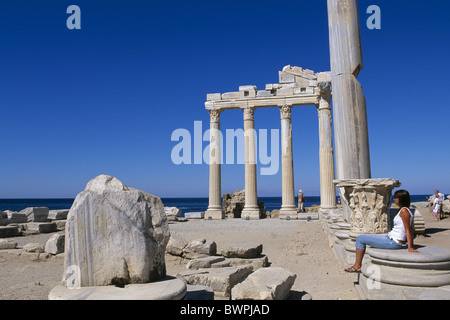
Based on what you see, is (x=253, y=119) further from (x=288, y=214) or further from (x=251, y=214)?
(x=288, y=214)

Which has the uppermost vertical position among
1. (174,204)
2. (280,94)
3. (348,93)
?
(280,94)

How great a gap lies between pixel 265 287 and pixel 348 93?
6613 millimetres

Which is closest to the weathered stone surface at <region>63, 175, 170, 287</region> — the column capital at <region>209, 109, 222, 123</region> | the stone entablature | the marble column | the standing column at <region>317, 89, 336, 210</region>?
the marble column

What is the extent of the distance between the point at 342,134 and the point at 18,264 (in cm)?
996

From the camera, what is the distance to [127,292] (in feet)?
11.8

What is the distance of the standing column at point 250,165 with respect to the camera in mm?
22891

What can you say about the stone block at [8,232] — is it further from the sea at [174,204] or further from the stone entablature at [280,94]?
the sea at [174,204]

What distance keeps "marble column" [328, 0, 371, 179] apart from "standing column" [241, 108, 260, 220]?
13011mm

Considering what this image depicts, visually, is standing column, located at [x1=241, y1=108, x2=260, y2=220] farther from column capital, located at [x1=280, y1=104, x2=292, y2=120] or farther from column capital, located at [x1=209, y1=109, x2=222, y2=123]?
column capital, located at [x1=280, y1=104, x2=292, y2=120]

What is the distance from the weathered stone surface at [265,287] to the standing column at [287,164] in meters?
16.5

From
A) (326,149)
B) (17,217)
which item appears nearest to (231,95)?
(326,149)

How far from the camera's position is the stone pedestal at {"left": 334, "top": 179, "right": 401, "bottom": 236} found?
7.96 meters
